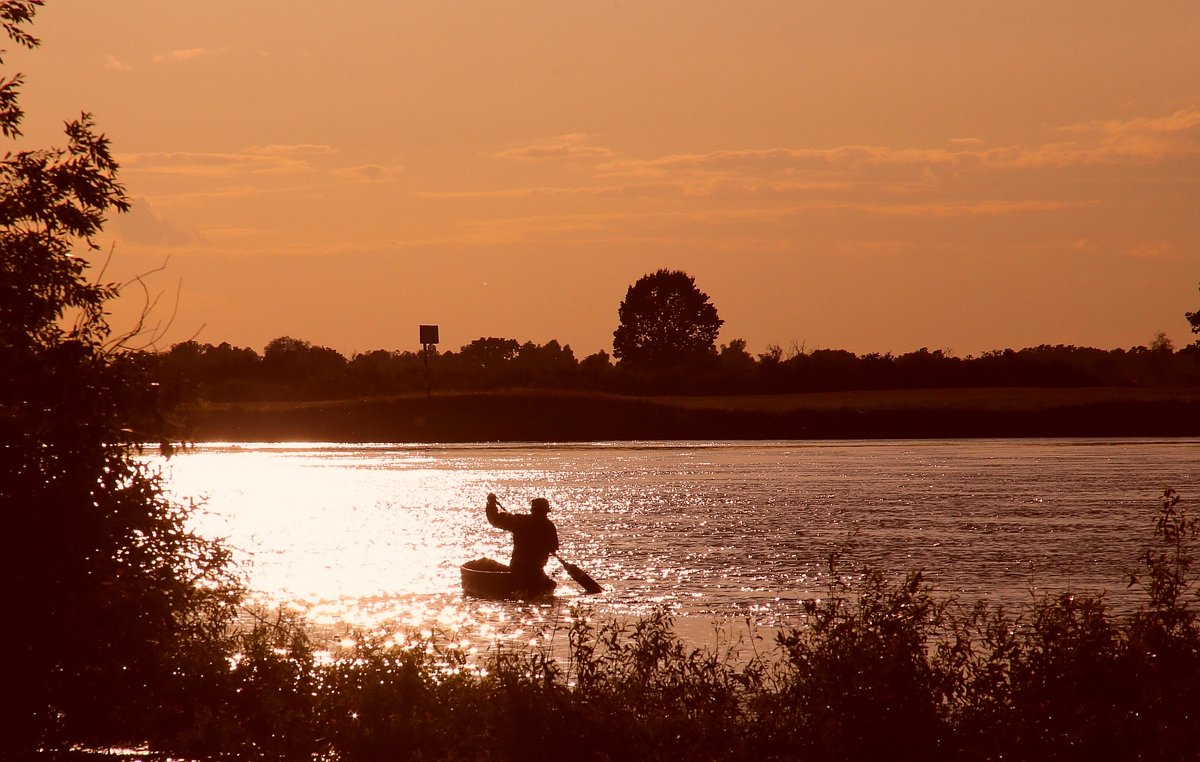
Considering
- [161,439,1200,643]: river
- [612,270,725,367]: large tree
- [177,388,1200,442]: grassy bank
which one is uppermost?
[612,270,725,367]: large tree

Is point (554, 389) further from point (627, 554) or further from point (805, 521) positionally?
point (627, 554)

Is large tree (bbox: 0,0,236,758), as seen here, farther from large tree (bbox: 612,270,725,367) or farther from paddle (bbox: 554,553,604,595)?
large tree (bbox: 612,270,725,367)

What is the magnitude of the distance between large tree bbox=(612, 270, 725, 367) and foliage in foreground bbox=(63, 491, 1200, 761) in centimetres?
16259

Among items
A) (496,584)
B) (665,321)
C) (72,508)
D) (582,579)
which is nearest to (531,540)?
(496,584)

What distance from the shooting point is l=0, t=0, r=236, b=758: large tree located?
13.1 meters

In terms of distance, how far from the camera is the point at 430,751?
40.4 ft

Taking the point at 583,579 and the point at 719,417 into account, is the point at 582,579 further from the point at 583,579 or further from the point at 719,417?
the point at 719,417

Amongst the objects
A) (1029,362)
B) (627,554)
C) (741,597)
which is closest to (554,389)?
(1029,362)

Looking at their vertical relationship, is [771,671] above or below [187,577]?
below

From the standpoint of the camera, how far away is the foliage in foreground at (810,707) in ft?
39.6

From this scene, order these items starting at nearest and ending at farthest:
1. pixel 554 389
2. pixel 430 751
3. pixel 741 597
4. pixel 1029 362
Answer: pixel 430 751
pixel 741 597
pixel 554 389
pixel 1029 362

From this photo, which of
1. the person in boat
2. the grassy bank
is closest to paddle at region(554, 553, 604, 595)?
the person in boat

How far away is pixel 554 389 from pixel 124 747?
344 ft

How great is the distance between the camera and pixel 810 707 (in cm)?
1254
